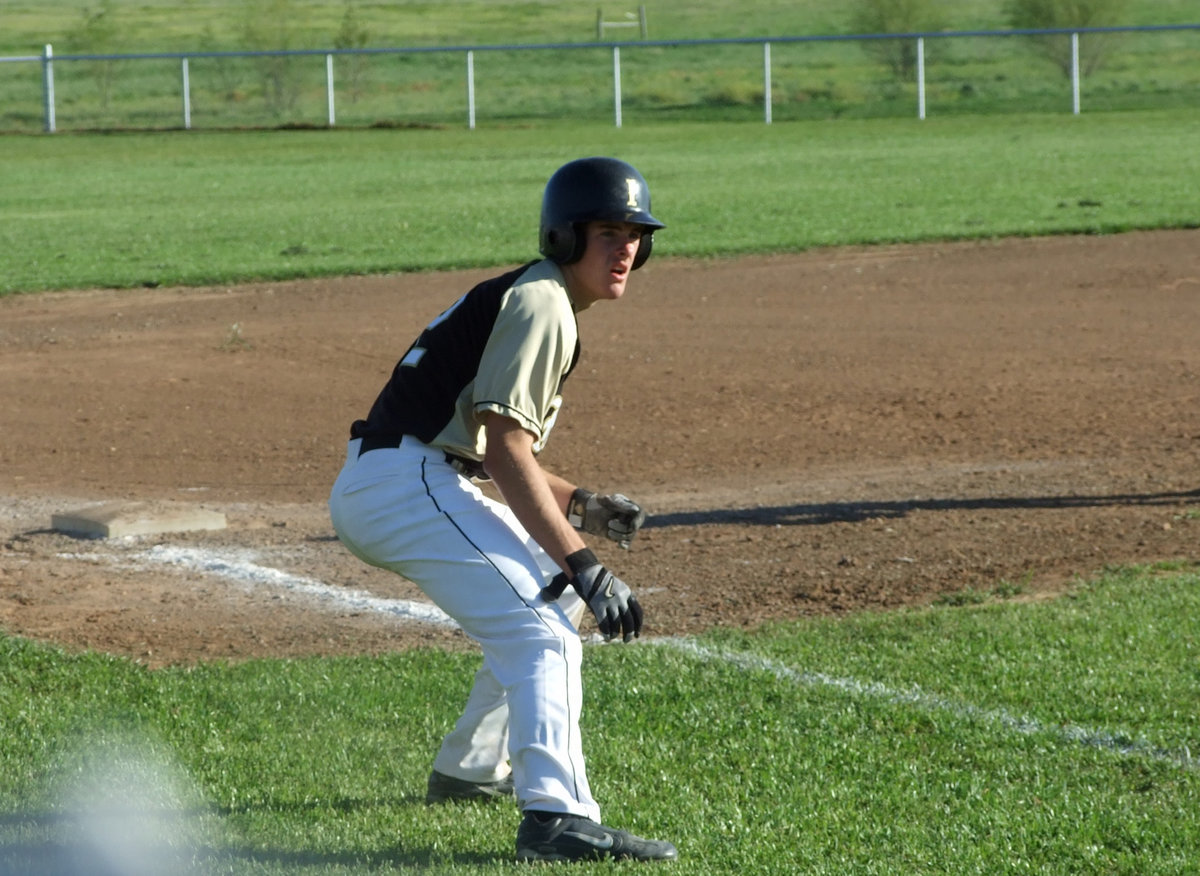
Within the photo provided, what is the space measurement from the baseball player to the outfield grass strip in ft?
4.83

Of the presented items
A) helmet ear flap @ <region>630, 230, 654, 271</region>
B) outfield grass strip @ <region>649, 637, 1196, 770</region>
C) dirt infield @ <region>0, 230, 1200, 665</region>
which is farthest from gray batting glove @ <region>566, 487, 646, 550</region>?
dirt infield @ <region>0, 230, 1200, 665</region>

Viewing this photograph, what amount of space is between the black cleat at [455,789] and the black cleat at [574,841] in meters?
0.52

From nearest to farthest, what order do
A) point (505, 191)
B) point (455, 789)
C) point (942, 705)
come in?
point (455, 789) < point (942, 705) < point (505, 191)

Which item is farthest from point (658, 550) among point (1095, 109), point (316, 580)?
point (1095, 109)

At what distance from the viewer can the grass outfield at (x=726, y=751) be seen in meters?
4.13

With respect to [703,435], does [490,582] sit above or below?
above

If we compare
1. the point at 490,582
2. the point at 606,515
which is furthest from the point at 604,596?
the point at 606,515

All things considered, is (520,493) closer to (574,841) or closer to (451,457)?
(451,457)

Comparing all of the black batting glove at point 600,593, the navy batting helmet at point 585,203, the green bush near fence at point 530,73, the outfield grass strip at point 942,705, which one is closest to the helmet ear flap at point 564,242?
the navy batting helmet at point 585,203

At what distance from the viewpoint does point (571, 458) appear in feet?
29.1

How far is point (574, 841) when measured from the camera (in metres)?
3.90

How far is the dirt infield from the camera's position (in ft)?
22.2

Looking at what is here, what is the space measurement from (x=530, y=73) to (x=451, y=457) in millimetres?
48352

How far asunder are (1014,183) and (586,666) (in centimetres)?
1622
